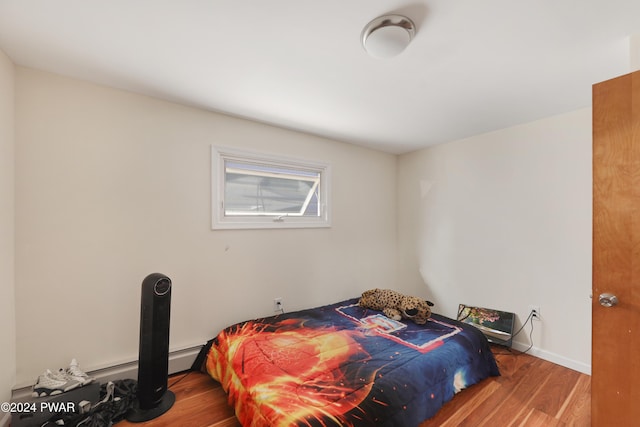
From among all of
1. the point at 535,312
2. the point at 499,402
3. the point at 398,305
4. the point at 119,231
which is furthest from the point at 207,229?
the point at 535,312

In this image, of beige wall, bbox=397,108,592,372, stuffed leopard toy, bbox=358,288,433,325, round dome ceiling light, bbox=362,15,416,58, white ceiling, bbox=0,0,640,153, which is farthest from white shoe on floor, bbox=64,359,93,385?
beige wall, bbox=397,108,592,372

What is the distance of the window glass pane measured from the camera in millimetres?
2586

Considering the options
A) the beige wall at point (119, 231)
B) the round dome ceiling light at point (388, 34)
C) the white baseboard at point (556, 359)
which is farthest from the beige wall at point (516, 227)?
the round dome ceiling light at point (388, 34)

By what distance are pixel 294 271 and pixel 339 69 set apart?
77.4 inches

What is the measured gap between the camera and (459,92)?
6.61 feet

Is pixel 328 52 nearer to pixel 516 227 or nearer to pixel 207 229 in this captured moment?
pixel 207 229

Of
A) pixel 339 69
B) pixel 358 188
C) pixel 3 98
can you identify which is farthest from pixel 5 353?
pixel 358 188

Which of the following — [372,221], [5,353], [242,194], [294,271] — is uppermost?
[242,194]

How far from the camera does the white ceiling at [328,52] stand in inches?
49.0

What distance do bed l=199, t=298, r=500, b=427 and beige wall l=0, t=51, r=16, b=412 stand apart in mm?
1110

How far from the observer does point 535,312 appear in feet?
8.21

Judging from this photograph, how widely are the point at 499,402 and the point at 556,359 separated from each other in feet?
3.28

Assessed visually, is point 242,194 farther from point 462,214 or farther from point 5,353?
point 462,214

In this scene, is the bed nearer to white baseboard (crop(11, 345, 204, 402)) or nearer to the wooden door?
white baseboard (crop(11, 345, 204, 402))
